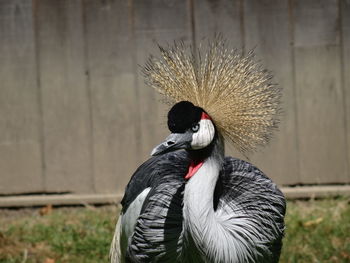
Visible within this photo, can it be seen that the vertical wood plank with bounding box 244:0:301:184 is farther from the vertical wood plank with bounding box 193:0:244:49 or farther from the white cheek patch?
the white cheek patch

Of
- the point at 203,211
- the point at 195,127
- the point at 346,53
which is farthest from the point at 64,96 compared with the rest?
the point at 203,211

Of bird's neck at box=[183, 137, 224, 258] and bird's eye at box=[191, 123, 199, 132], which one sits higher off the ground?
bird's eye at box=[191, 123, 199, 132]

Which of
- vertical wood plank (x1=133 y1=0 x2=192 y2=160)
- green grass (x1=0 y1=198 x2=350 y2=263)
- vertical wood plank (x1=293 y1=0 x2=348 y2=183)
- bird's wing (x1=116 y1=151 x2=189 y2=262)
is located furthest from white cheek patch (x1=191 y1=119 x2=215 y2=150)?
vertical wood plank (x1=293 y1=0 x2=348 y2=183)

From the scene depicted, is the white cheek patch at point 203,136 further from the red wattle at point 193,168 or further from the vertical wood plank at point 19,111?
the vertical wood plank at point 19,111

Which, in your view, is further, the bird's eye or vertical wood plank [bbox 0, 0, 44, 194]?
vertical wood plank [bbox 0, 0, 44, 194]

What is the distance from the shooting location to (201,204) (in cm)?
232

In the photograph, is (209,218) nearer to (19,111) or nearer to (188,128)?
(188,128)

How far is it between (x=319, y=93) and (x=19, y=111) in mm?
1544

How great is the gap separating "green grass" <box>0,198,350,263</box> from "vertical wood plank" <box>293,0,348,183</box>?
0.19 meters

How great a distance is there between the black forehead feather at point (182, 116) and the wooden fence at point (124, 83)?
5.13 ft

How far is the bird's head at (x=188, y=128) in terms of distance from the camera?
2328 millimetres

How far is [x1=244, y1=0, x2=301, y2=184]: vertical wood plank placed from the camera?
393 centimetres

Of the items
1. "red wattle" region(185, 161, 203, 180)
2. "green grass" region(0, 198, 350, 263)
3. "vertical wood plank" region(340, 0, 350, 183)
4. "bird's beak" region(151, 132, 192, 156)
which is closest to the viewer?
"bird's beak" region(151, 132, 192, 156)

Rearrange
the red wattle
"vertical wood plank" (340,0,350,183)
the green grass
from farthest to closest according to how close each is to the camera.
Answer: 1. "vertical wood plank" (340,0,350,183)
2. the green grass
3. the red wattle
